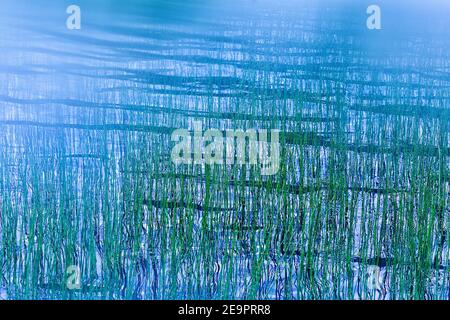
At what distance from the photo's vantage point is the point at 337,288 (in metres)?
2.25

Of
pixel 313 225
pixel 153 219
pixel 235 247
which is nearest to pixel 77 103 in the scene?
pixel 153 219

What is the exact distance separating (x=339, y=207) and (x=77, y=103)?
1.01 metres

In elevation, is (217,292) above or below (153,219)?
below

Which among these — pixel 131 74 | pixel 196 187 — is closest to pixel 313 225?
Answer: pixel 196 187

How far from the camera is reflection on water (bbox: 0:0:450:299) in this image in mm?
2229

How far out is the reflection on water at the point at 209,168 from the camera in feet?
7.31

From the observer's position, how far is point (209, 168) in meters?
2.24

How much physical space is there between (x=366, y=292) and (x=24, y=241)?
1.25 metres

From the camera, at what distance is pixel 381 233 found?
2.26m

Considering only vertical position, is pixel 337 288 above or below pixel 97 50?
below

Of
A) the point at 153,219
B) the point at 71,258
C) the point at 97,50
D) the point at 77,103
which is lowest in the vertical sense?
the point at 71,258

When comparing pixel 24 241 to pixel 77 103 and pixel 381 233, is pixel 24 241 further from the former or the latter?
pixel 381 233
